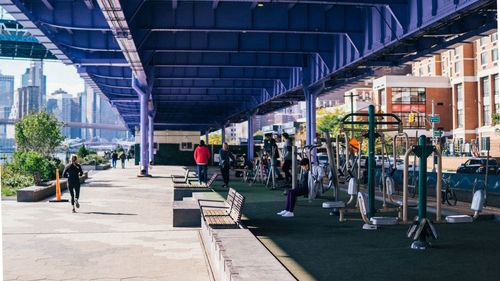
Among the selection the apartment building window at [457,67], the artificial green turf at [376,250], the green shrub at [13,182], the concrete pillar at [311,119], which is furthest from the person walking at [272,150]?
the apartment building window at [457,67]

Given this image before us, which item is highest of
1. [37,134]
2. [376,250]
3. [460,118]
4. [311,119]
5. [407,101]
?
[407,101]

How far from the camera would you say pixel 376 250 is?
26.4ft

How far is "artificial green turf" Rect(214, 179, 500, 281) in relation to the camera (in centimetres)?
657

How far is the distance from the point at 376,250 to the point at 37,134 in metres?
36.4

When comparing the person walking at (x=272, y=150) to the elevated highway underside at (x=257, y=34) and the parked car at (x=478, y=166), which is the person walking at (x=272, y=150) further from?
the parked car at (x=478, y=166)

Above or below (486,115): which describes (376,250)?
below

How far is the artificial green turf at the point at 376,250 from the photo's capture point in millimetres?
6570

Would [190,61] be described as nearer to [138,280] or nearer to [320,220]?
[320,220]

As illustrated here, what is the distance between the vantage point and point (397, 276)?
6371 mm

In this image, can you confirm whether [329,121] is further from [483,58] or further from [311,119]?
[311,119]

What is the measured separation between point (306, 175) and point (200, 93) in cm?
3219

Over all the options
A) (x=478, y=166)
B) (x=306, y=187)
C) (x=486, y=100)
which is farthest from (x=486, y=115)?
(x=306, y=187)

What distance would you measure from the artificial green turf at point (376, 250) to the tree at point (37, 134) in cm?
3126

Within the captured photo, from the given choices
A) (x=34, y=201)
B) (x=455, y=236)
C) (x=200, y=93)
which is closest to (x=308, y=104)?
(x=200, y=93)
